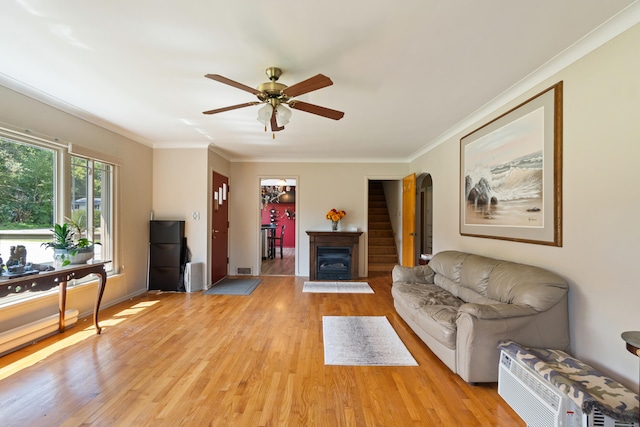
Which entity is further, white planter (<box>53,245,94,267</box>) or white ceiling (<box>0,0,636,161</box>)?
white planter (<box>53,245,94,267</box>)

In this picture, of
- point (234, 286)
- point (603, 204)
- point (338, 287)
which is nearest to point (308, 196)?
point (338, 287)

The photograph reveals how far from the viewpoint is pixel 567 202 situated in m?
2.14

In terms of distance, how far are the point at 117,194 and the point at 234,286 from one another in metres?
2.36

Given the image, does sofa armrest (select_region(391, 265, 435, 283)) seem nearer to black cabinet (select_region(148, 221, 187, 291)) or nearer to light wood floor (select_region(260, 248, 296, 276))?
light wood floor (select_region(260, 248, 296, 276))

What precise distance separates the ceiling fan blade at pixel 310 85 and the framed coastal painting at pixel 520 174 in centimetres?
185

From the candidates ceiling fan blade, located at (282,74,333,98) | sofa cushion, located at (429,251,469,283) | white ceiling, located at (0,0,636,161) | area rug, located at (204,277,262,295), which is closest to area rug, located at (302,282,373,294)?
area rug, located at (204,277,262,295)

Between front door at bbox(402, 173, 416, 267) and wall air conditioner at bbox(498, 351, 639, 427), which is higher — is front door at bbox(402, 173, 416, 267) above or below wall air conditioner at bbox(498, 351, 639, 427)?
above

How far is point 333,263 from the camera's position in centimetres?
584

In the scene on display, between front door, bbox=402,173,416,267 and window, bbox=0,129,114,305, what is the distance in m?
4.96

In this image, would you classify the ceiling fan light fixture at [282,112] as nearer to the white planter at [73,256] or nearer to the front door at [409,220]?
the white planter at [73,256]

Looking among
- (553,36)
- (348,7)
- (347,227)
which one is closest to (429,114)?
(553,36)

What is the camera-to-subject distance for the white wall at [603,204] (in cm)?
172

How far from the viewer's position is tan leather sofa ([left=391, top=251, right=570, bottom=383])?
2059mm

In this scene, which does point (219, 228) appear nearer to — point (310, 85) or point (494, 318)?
point (310, 85)
